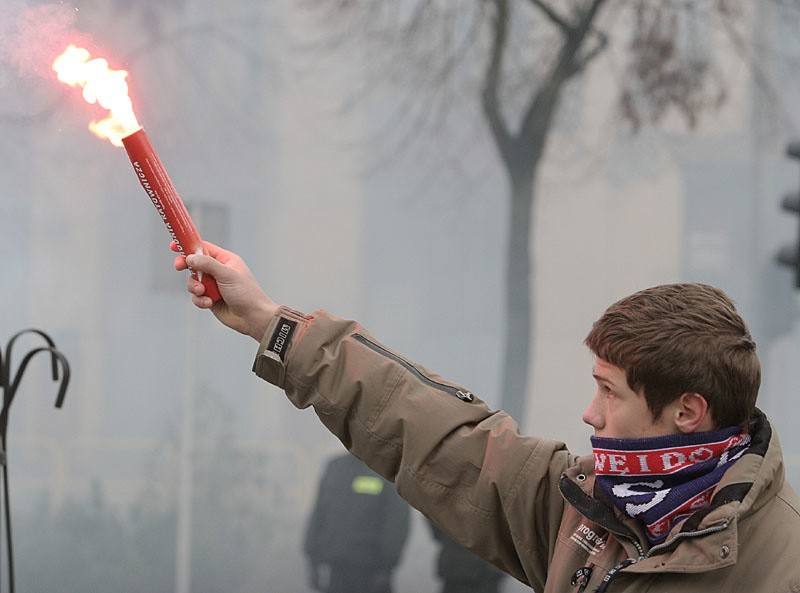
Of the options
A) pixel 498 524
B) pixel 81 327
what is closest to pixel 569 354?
pixel 81 327

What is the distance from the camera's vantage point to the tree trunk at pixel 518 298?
4398 mm

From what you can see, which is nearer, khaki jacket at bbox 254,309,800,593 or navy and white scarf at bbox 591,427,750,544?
navy and white scarf at bbox 591,427,750,544

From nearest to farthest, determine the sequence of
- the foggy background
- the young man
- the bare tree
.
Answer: the young man → the foggy background → the bare tree

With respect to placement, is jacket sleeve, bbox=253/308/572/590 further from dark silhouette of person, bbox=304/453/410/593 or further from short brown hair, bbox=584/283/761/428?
dark silhouette of person, bbox=304/453/410/593

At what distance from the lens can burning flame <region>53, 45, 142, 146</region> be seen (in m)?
1.89

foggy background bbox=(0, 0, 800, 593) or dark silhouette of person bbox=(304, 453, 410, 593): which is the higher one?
foggy background bbox=(0, 0, 800, 593)

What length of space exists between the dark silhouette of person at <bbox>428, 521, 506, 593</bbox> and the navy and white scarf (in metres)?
2.75

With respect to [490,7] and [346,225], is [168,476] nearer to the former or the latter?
[346,225]

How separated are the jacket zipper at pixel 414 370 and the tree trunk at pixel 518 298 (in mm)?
2585

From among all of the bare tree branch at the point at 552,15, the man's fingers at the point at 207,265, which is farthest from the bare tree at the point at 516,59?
the man's fingers at the point at 207,265

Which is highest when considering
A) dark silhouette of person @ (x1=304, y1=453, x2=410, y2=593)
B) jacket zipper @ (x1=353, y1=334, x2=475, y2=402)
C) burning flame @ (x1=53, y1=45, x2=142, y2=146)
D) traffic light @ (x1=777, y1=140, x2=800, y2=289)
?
traffic light @ (x1=777, y1=140, x2=800, y2=289)

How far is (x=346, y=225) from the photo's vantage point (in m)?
4.38

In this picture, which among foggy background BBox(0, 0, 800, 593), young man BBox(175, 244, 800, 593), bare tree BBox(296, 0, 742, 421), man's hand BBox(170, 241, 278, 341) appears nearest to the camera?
young man BBox(175, 244, 800, 593)

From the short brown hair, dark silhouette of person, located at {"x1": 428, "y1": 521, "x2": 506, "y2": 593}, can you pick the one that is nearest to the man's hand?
the short brown hair
